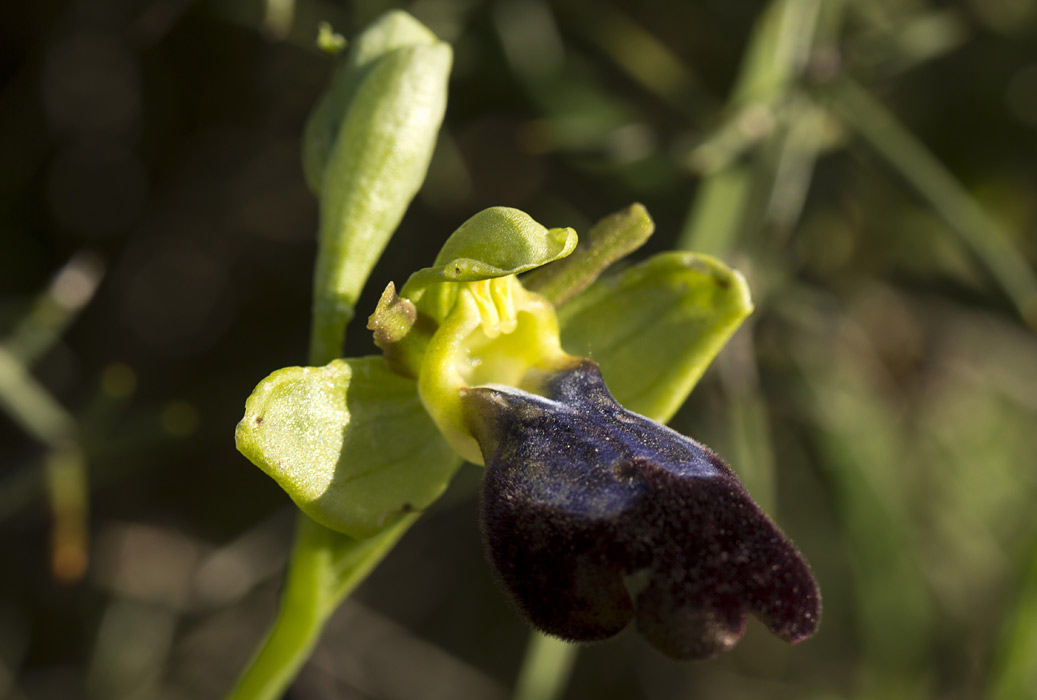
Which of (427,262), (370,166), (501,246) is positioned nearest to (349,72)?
(370,166)

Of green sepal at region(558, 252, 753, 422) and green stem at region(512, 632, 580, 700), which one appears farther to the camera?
green stem at region(512, 632, 580, 700)

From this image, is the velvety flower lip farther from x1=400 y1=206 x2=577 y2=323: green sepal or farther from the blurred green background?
the blurred green background

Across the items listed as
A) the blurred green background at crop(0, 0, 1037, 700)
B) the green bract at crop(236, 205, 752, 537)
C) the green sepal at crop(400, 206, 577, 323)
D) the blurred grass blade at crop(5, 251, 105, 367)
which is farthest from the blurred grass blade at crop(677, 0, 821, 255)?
the blurred grass blade at crop(5, 251, 105, 367)

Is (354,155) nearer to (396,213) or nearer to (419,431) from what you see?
(396,213)

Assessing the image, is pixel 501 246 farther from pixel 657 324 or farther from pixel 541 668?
pixel 541 668

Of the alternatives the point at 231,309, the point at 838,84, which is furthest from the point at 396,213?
the point at 231,309

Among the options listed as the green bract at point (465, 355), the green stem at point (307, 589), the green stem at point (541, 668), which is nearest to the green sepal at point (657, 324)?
the green bract at point (465, 355)
